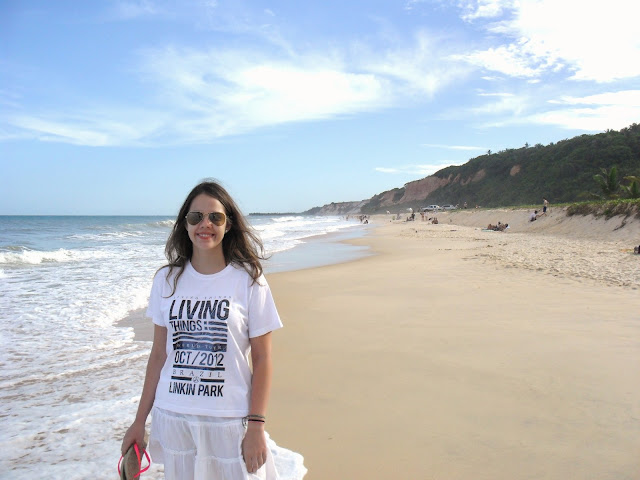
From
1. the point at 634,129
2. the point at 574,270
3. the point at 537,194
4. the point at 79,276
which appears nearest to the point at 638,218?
the point at 574,270

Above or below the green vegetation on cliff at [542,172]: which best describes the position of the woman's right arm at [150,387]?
below

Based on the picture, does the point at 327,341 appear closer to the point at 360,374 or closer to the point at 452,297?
the point at 360,374

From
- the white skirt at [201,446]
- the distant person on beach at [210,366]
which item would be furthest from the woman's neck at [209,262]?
the white skirt at [201,446]

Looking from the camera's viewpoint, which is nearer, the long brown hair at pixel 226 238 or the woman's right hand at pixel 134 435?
the woman's right hand at pixel 134 435

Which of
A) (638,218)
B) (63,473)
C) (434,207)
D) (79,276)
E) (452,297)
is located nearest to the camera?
(63,473)

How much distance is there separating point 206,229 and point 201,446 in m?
0.85

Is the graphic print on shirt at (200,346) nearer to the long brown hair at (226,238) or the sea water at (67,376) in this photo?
the long brown hair at (226,238)

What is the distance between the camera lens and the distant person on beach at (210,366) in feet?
5.60

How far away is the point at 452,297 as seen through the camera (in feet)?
24.2

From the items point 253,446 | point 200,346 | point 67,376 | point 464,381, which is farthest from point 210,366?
point 67,376

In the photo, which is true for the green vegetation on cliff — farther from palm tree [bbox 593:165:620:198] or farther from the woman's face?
the woman's face

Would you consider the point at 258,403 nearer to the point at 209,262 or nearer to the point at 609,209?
the point at 209,262

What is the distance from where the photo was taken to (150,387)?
190 cm

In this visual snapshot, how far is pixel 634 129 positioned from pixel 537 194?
1327 cm
